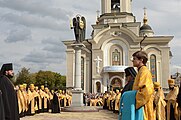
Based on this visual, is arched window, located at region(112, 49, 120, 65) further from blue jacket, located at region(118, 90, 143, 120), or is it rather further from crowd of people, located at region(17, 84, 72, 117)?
blue jacket, located at region(118, 90, 143, 120)

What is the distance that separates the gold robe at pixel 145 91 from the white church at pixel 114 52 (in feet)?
111

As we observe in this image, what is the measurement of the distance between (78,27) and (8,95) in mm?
16074

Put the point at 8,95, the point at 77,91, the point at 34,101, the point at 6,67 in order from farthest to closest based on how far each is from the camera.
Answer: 1. the point at 77,91
2. the point at 34,101
3. the point at 6,67
4. the point at 8,95

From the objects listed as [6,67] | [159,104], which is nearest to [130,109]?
[6,67]

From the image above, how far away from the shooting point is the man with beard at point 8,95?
191 inches

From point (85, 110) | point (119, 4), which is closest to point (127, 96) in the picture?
point (85, 110)

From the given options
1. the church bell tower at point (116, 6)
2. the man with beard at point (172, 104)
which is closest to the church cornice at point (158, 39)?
the church bell tower at point (116, 6)

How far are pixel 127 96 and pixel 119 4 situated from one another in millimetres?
40945

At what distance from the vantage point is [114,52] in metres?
40.8

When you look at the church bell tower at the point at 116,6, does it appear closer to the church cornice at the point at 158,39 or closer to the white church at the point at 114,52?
the white church at the point at 114,52

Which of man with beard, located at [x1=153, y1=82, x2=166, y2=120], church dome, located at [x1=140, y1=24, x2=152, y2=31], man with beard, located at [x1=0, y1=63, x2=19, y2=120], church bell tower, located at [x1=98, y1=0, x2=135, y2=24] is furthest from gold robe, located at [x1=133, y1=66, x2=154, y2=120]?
church dome, located at [x1=140, y1=24, x2=152, y2=31]

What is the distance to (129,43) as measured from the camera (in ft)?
131

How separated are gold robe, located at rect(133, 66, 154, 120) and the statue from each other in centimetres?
1718

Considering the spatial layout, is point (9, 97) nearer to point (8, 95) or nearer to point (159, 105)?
point (8, 95)
